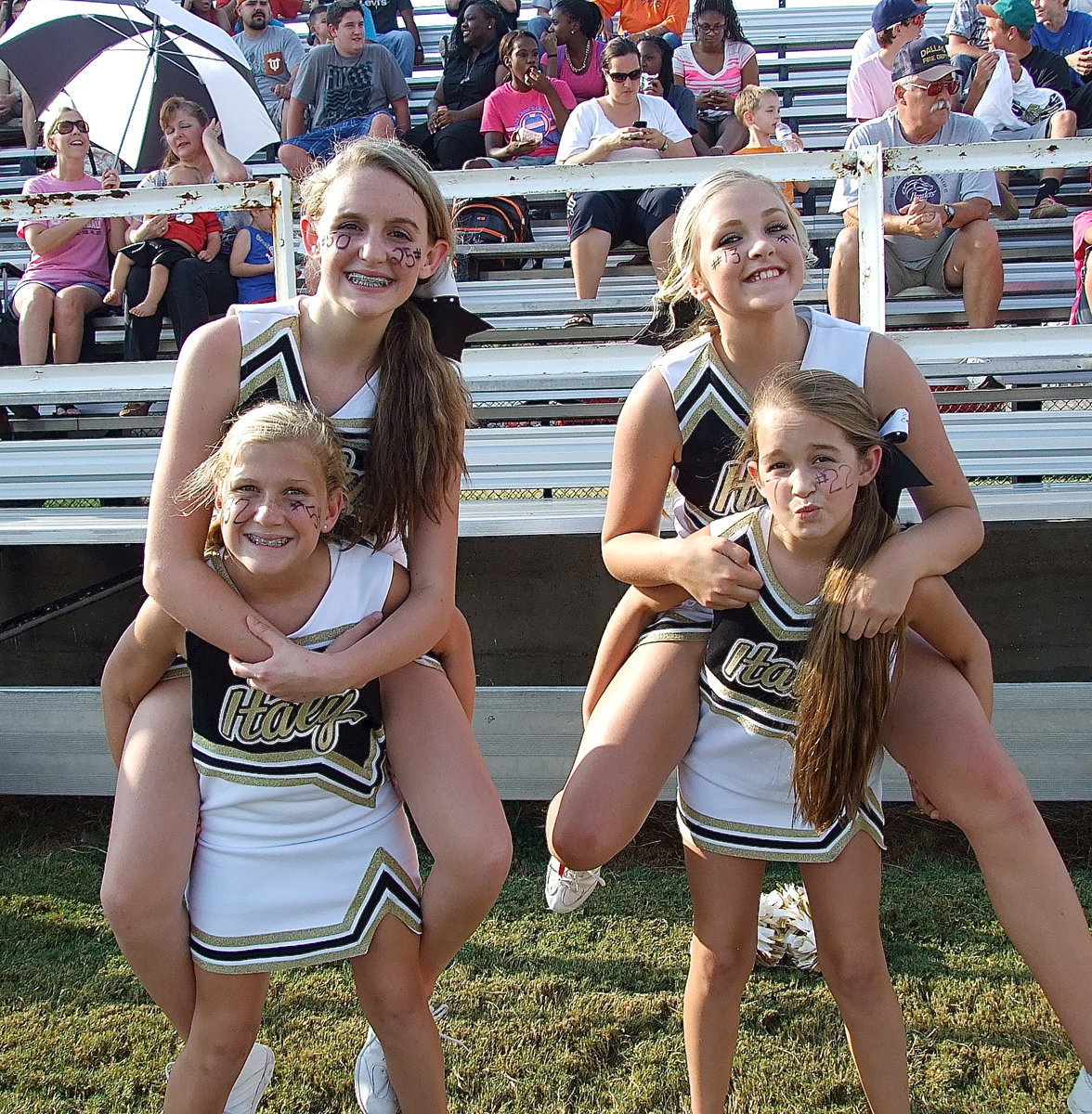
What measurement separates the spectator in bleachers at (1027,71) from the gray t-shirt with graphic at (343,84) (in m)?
3.54

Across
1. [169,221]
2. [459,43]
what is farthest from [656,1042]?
[459,43]

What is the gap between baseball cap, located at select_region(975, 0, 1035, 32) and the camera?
671 centimetres

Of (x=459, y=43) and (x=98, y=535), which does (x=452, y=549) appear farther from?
(x=459, y=43)

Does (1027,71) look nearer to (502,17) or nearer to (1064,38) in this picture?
(1064,38)

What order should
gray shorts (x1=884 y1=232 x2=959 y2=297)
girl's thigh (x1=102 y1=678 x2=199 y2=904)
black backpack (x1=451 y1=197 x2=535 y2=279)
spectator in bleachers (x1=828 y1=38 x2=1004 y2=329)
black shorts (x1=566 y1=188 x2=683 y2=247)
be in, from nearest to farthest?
girl's thigh (x1=102 y1=678 x2=199 y2=904) → spectator in bleachers (x1=828 y1=38 x2=1004 y2=329) → gray shorts (x1=884 y1=232 x2=959 y2=297) → black shorts (x1=566 y1=188 x2=683 y2=247) → black backpack (x1=451 y1=197 x2=535 y2=279)

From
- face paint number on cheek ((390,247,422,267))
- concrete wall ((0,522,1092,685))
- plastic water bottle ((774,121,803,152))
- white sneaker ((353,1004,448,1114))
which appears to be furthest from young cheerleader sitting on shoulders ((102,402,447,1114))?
plastic water bottle ((774,121,803,152))

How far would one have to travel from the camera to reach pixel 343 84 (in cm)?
703

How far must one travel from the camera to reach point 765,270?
2057 millimetres

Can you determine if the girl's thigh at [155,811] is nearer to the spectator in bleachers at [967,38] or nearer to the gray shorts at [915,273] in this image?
the gray shorts at [915,273]

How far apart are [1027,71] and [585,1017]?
21.2ft

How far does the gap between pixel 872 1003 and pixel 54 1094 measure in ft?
5.35

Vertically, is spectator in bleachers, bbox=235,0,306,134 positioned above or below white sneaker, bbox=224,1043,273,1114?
above

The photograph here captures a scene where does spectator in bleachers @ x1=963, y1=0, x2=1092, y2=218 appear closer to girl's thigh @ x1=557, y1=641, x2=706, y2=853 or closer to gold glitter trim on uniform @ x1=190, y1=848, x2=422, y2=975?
girl's thigh @ x1=557, y1=641, x2=706, y2=853

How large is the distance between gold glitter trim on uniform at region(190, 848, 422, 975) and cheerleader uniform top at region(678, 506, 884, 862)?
1.77 feet
